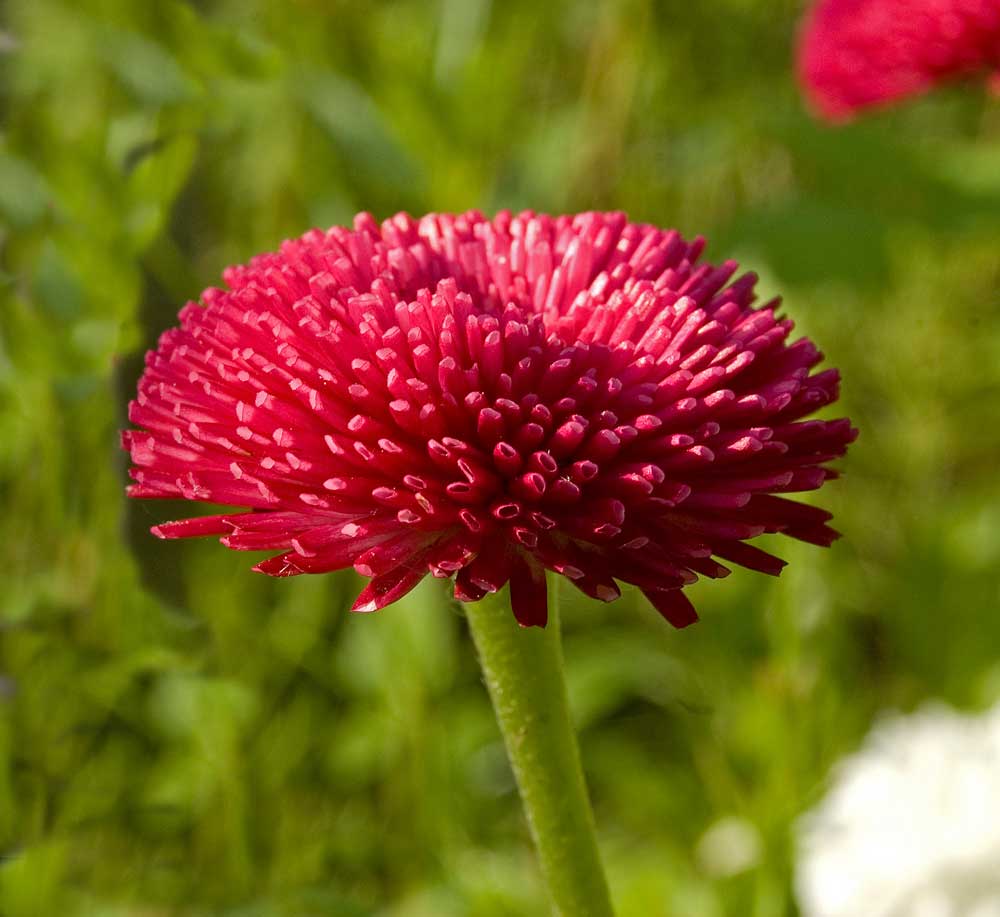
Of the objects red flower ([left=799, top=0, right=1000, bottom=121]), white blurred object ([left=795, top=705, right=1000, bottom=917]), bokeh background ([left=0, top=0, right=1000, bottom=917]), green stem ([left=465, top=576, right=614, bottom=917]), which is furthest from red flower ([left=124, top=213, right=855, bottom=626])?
red flower ([left=799, top=0, right=1000, bottom=121])

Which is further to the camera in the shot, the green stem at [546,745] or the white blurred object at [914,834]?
the white blurred object at [914,834]

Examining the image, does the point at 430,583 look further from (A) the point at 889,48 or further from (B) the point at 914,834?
(A) the point at 889,48

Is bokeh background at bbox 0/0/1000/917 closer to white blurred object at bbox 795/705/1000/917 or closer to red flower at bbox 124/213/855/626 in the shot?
white blurred object at bbox 795/705/1000/917

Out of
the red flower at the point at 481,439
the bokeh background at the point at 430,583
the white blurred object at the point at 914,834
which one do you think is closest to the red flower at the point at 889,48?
the bokeh background at the point at 430,583

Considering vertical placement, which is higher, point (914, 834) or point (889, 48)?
point (889, 48)

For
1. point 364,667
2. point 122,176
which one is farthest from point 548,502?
point 364,667

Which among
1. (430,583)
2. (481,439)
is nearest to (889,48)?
(430,583)

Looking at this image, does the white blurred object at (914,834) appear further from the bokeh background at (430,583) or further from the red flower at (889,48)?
the red flower at (889,48)
